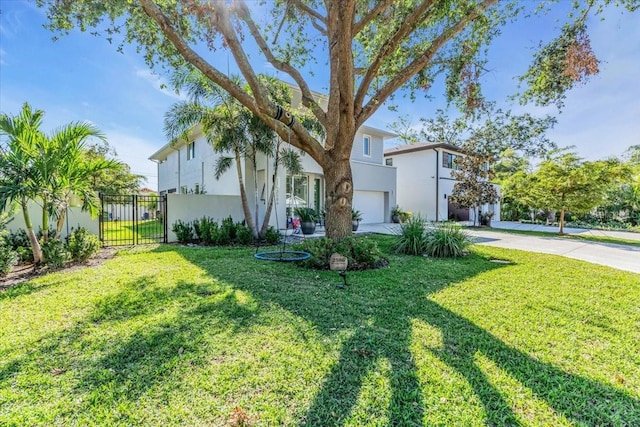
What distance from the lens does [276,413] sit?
2088mm

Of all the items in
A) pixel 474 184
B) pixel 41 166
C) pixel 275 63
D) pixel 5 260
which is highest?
pixel 275 63

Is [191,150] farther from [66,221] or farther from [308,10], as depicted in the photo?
[308,10]

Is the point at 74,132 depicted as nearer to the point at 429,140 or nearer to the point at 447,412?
the point at 447,412

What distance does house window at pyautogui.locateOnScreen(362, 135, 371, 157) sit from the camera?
17.5 meters

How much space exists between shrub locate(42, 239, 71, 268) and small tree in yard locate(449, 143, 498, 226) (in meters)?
18.5

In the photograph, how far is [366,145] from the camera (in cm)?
1778

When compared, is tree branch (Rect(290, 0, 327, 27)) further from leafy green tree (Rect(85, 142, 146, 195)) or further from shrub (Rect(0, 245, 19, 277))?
leafy green tree (Rect(85, 142, 146, 195))

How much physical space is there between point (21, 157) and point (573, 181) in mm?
19230

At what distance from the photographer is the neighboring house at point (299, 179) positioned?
43.5ft

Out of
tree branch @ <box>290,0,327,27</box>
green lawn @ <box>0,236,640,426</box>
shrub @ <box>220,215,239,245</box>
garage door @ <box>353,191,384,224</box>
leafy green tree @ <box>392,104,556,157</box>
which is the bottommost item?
green lawn @ <box>0,236,640,426</box>

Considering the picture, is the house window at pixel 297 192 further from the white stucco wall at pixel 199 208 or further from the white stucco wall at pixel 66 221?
the white stucco wall at pixel 66 221

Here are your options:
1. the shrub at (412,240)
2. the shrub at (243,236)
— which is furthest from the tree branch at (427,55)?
the shrub at (243,236)

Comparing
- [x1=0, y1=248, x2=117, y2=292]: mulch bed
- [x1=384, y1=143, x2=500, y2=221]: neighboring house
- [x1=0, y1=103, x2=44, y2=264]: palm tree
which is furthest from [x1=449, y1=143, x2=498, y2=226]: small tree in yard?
[x1=0, y1=103, x2=44, y2=264]: palm tree

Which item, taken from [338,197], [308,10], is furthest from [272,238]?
[308,10]
